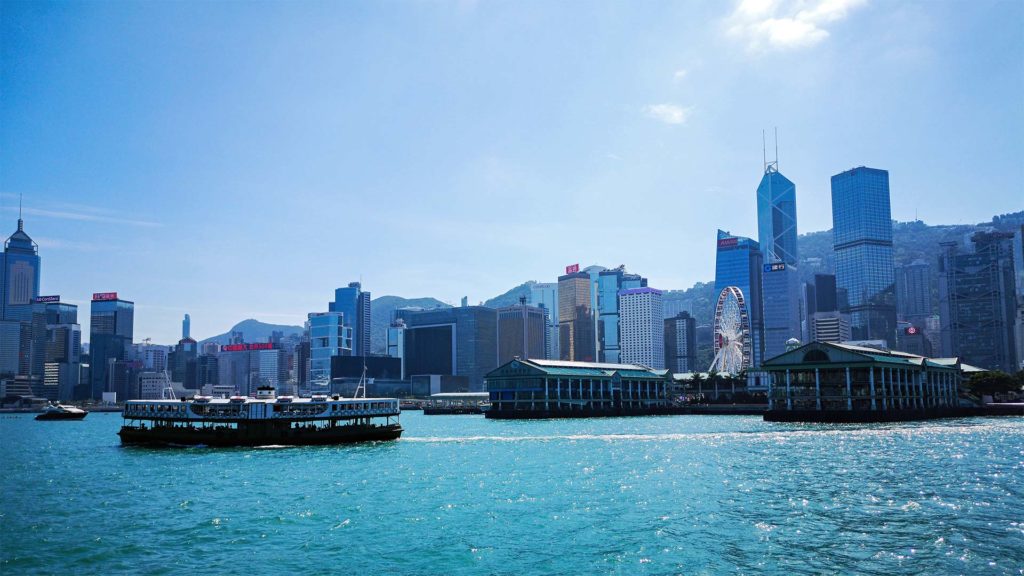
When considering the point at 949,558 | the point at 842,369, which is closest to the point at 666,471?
the point at 949,558

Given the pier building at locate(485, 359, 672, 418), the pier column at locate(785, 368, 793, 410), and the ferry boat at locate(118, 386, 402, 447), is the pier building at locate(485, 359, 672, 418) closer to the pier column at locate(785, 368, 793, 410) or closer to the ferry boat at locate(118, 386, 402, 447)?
the pier column at locate(785, 368, 793, 410)

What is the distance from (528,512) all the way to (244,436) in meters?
59.9

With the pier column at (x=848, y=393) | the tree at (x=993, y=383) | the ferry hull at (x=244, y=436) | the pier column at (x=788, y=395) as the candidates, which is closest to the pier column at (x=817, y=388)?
the pier column at (x=788, y=395)

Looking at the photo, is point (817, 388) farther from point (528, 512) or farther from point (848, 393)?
point (528, 512)

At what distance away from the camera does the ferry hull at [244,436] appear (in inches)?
3839

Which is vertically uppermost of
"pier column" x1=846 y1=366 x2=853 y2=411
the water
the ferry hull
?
"pier column" x1=846 y1=366 x2=853 y2=411

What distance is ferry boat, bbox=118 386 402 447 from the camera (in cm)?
9775

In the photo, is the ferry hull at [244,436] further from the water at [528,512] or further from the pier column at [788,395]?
the pier column at [788,395]

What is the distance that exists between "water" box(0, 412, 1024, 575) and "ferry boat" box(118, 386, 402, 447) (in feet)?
39.2

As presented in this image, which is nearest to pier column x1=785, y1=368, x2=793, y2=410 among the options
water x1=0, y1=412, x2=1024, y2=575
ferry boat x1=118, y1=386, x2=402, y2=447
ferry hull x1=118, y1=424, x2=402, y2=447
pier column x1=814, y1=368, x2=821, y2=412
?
pier column x1=814, y1=368, x2=821, y2=412

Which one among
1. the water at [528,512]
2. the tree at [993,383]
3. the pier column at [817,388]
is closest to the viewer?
the water at [528,512]

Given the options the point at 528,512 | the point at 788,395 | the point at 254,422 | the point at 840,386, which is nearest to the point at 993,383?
the point at 840,386

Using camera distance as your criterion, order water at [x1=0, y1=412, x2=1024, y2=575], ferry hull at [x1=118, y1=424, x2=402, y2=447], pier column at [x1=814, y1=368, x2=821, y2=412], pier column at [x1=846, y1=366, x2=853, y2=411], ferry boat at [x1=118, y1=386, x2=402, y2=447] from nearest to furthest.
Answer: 1. water at [x1=0, y1=412, x2=1024, y2=575]
2. ferry hull at [x1=118, y1=424, x2=402, y2=447]
3. ferry boat at [x1=118, y1=386, x2=402, y2=447]
4. pier column at [x1=846, y1=366, x2=853, y2=411]
5. pier column at [x1=814, y1=368, x2=821, y2=412]

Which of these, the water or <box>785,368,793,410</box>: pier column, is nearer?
the water
